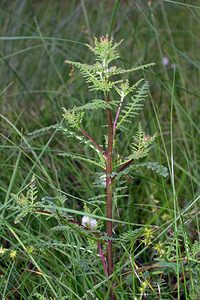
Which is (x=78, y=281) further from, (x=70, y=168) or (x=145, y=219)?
(x=70, y=168)

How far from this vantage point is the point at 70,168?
213cm

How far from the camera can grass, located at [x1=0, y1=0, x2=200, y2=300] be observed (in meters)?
1.42

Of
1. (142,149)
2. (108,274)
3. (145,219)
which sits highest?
(142,149)

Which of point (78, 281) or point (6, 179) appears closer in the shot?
point (78, 281)

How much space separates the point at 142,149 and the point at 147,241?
7.4 inches

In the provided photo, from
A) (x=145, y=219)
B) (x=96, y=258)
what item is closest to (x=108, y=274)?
(x=96, y=258)

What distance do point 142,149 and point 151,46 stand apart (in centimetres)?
194

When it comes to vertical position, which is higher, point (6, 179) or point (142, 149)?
point (142, 149)

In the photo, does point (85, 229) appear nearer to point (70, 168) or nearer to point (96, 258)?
point (96, 258)

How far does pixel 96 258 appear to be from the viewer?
1.42m

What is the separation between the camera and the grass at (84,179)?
142 cm

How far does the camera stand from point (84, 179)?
2.10 m

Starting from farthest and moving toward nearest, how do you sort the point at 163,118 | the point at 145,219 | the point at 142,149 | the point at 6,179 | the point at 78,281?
the point at 163,118, the point at 6,179, the point at 145,219, the point at 78,281, the point at 142,149

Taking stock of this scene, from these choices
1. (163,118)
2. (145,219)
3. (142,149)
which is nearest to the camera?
(142,149)
